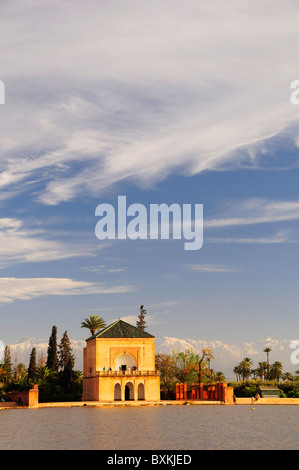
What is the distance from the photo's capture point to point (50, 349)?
288 ft

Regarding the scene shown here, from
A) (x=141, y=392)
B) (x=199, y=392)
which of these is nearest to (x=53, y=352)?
(x=141, y=392)

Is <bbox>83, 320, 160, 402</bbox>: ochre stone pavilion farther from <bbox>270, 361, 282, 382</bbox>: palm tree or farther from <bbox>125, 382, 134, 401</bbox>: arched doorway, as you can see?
<bbox>270, 361, 282, 382</bbox>: palm tree

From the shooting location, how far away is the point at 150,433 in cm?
3584

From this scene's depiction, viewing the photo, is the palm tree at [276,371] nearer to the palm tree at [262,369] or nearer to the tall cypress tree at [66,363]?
the palm tree at [262,369]

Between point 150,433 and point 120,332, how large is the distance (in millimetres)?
40685

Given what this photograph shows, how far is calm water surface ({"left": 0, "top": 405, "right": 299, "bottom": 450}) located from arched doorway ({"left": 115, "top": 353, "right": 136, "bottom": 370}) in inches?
1094

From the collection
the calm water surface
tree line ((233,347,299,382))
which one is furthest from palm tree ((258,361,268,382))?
the calm water surface

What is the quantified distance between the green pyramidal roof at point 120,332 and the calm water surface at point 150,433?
27.4 meters

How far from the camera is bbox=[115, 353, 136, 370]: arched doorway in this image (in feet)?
250

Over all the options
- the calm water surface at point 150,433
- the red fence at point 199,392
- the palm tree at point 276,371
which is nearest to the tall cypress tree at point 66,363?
the red fence at point 199,392

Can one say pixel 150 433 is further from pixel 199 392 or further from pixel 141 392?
pixel 199 392

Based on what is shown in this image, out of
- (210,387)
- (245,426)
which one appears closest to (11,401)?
(210,387)
